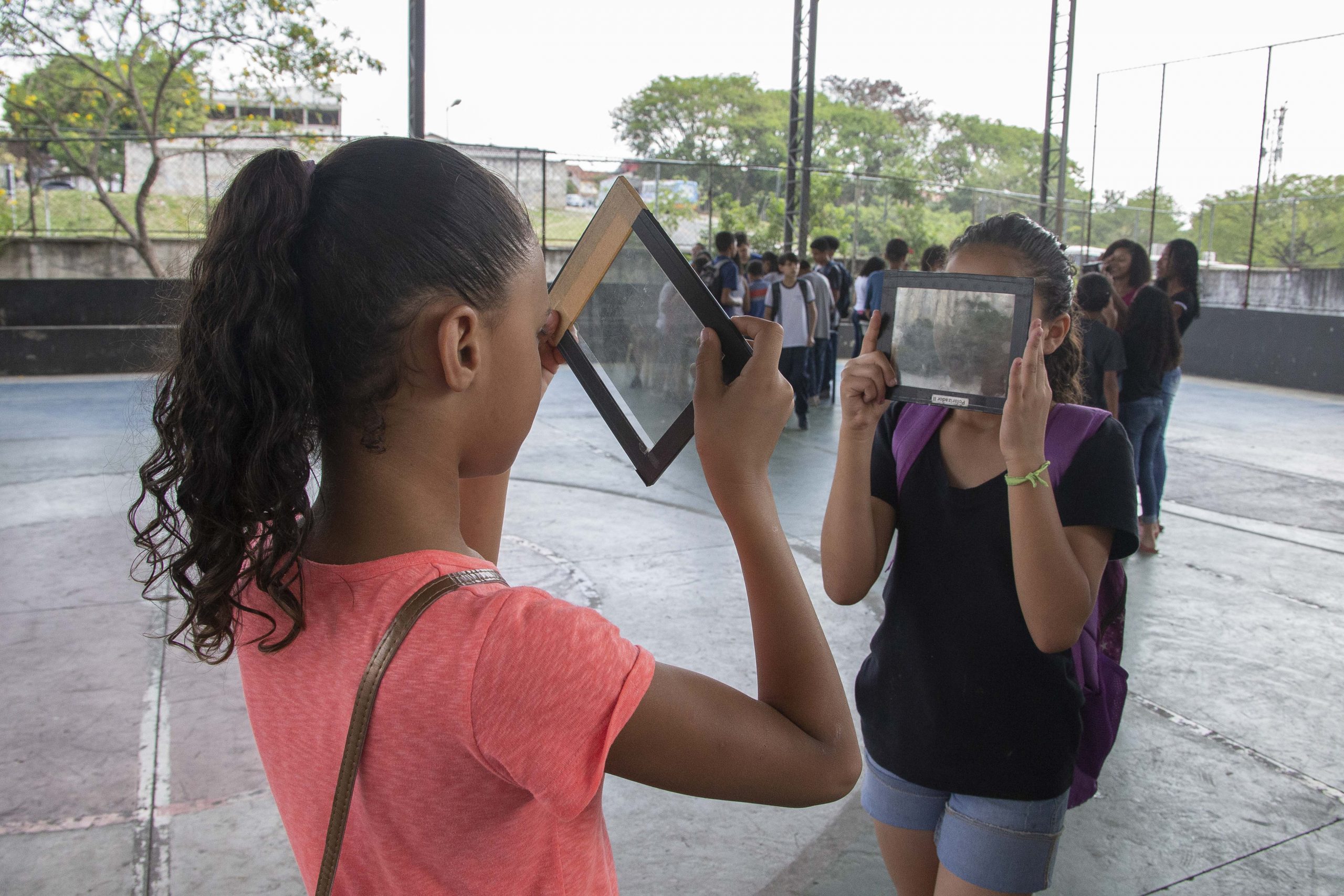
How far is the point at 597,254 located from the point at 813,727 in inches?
19.0

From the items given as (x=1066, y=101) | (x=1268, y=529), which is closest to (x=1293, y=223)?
(x=1066, y=101)

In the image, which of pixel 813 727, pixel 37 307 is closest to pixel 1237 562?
pixel 813 727

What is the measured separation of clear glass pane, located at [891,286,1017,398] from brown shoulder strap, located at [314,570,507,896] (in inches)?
37.2

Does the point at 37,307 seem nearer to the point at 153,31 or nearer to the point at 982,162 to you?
the point at 153,31

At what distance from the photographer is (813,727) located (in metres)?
0.90

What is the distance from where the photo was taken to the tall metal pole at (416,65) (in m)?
7.59

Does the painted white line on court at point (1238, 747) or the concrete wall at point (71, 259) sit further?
the concrete wall at point (71, 259)

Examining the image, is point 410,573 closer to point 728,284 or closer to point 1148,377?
point 1148,377

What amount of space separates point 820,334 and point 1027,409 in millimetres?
9364

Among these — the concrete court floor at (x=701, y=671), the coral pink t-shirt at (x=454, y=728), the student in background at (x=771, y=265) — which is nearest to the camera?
the coral pink t-shirt at (x=454, y=728)

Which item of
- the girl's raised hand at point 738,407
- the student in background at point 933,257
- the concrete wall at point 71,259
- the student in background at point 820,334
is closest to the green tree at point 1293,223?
the student in background at point 820,334

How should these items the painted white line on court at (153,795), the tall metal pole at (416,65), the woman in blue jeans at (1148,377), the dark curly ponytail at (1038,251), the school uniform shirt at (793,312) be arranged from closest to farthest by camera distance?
the dark curly ponytail at (1038,251)
the painted white line on court at (153,795)
the woman in blue jeans at (1148,377)
the tall metal pole at (416,65)
the school uniform shirt at (793,312)

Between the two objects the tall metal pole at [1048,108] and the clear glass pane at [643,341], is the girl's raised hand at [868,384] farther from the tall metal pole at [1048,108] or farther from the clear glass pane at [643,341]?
the tall metal pole at [1048,108]

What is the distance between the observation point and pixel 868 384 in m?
1.64
